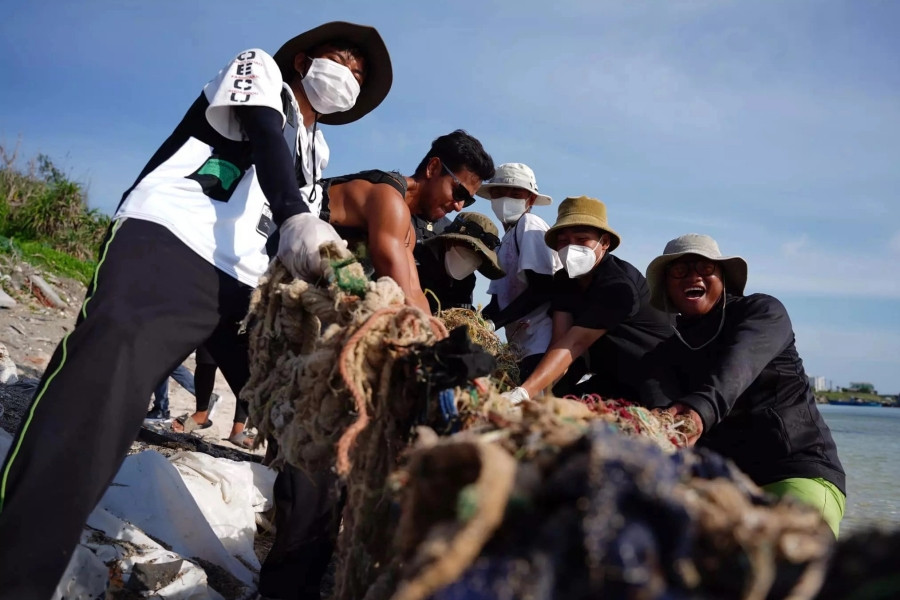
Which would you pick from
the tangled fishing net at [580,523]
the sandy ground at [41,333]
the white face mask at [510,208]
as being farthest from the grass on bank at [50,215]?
the tangled fishing net at [580,523]

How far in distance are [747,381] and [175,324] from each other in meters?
2.01

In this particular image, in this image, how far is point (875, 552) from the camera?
2.68 feet

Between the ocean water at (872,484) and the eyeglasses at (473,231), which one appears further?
the ocean water at (872,484)

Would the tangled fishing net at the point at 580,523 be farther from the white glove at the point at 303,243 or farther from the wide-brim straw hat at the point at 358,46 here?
the wide-brim straw hat at the point at 358,46

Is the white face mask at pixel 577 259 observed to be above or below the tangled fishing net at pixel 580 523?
above

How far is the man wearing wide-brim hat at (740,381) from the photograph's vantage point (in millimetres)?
2465

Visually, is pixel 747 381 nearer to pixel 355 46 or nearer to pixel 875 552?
pixel 875 552

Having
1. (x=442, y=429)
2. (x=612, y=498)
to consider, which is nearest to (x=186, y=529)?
(x=442, y=429)

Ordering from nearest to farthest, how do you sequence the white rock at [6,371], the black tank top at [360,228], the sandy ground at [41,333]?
the black tank top at [360,228] → the white rock at [6,371] → the sandy ground at [41,333]

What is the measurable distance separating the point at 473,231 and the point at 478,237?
0.16 feet

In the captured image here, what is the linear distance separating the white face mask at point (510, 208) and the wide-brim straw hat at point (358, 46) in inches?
65.5

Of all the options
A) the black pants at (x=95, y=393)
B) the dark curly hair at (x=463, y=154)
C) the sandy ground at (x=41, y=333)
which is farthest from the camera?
the sandy ground at (x=41, y=333)

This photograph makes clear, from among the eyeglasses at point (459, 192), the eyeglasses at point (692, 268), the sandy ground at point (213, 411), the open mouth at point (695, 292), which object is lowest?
the sandy ground at point (213, 411)

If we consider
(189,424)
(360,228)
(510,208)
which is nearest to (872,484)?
→ (510,208)
